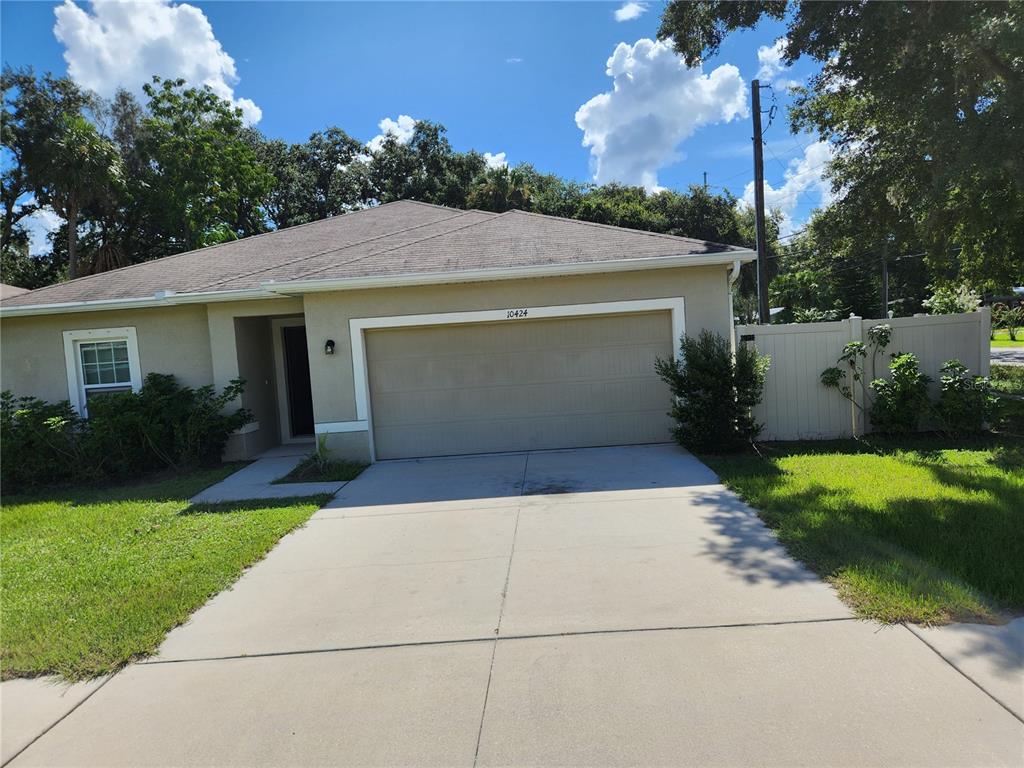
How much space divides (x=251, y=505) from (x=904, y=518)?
6786 mm

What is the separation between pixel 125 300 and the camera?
10.2m

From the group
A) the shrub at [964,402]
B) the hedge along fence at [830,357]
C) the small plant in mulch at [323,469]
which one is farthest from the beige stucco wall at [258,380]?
the shrub at [964,402]

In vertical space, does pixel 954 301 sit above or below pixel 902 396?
above

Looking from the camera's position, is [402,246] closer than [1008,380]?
Yes

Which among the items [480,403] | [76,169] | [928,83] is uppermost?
[76,169]

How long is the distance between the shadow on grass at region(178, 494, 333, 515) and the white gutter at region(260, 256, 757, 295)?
3181mm

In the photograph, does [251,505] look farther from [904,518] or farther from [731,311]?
[731,311]

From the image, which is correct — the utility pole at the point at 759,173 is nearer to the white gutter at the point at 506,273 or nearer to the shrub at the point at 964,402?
the shrub at the point at 964,402

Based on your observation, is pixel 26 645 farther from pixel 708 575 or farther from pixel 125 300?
pixel 125 300

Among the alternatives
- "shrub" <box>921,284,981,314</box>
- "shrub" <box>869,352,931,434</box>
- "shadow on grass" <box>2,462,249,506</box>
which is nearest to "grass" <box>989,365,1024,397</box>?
"shrub" <box>921,284,981,314</box>

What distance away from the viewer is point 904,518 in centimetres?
547

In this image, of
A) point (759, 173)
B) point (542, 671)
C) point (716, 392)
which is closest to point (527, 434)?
point (716, 392)

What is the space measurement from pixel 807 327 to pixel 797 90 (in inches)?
277

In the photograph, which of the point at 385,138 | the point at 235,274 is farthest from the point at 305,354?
the point at 385,138
